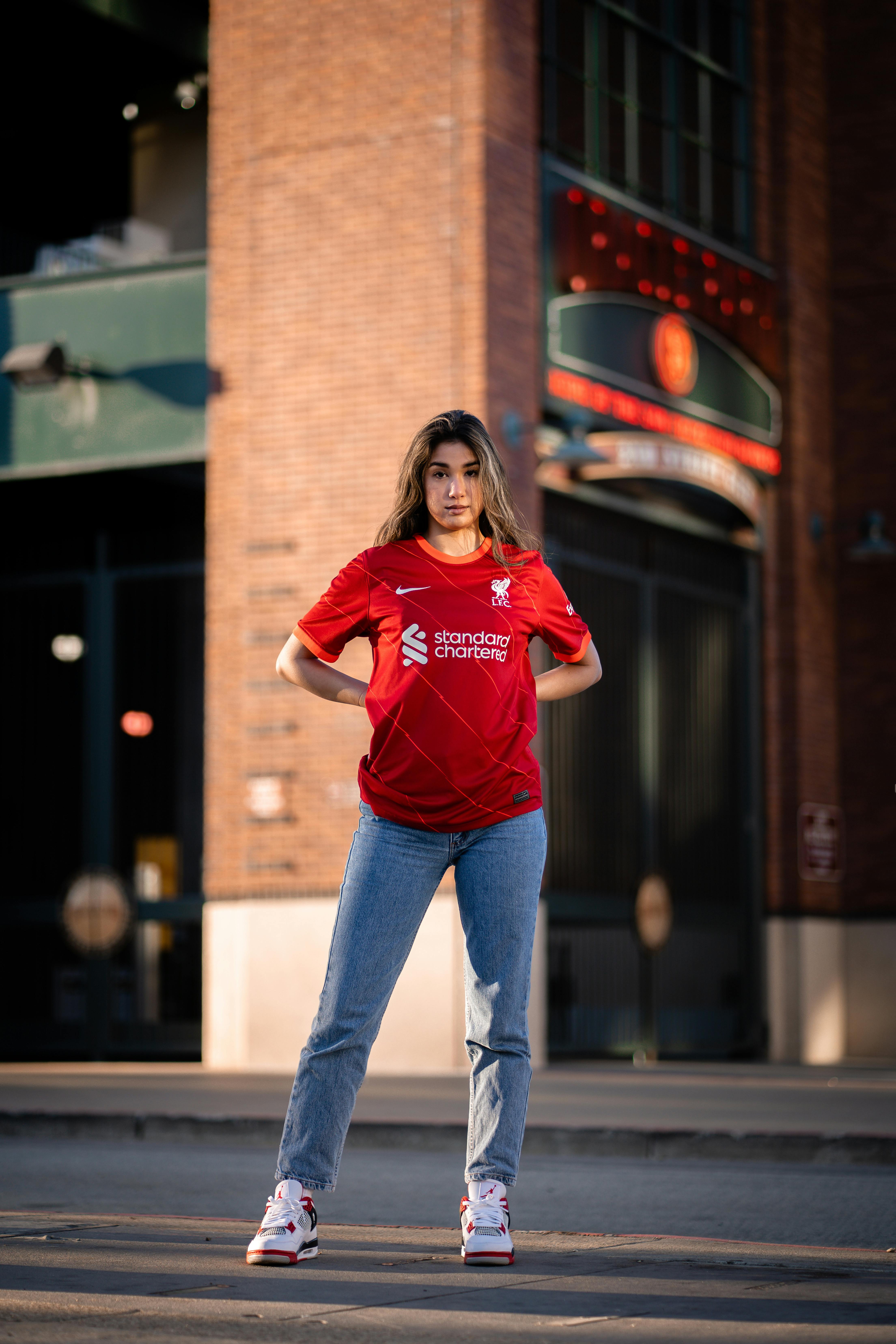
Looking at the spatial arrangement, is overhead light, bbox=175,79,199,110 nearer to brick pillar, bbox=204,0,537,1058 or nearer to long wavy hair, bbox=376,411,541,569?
brick pillar, bbox=204,0,537,1058

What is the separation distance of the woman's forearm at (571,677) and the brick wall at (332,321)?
8715 mm

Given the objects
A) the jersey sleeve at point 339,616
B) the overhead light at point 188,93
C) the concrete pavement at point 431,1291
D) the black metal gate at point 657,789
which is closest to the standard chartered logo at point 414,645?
the jersey sleeve at point 339,616

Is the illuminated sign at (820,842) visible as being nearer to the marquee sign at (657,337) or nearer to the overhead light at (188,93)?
the marquee sign at (657,337)

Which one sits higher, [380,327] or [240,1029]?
[380,327]

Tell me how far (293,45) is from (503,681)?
11.2 m

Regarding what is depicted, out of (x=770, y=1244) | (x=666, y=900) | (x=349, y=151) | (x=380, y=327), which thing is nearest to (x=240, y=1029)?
(x=666, y=900)

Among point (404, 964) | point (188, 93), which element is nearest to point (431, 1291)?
point (404, 964)

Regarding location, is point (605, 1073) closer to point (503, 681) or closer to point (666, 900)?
point (666, 900)

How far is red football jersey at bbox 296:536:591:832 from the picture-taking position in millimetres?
4520

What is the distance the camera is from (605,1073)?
13.6m

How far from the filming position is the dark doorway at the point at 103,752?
15594 millimetres

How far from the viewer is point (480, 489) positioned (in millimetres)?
4727

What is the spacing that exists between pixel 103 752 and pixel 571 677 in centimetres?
1131

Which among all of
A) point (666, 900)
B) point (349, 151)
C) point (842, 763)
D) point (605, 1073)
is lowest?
point (605, 1073)
